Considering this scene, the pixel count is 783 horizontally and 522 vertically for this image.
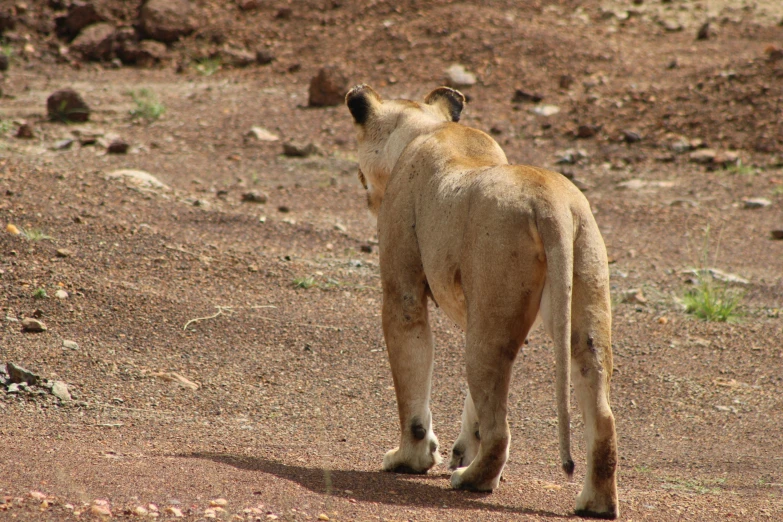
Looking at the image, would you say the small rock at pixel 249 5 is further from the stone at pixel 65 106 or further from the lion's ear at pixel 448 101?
the lion's ear at pixel 448 101

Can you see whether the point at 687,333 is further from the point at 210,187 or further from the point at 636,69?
the point at 636,69

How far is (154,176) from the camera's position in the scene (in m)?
12.2

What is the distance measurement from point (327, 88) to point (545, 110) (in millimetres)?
3419

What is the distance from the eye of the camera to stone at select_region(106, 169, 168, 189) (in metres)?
11.0

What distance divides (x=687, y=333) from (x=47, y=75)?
12789 millimetres

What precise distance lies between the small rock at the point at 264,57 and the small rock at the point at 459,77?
329cm

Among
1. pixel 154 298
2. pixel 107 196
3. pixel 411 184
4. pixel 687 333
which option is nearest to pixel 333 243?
pixel 107 196

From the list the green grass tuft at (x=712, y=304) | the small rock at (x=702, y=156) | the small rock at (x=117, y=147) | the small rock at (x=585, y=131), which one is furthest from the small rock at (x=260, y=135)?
the green grass tuft at (x=712, y=304)

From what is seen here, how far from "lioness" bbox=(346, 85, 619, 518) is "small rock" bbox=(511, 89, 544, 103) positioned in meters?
11.5

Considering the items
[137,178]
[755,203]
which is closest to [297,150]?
[137,178]

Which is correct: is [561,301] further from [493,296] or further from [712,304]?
[712,304]

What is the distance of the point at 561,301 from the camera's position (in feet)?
13.7

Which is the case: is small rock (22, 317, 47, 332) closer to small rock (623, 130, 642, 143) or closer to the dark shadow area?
the dark shadow area

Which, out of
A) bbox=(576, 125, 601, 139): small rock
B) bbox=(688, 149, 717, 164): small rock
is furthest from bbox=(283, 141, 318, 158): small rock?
bbox=(688, 149, 717, 164): small rock
